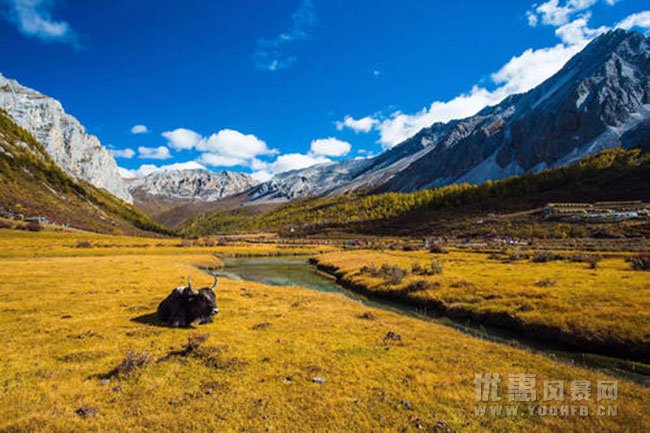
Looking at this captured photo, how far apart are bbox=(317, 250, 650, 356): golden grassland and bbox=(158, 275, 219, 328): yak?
2275 cm

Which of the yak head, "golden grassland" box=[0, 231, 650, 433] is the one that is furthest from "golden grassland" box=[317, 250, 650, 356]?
the yak head

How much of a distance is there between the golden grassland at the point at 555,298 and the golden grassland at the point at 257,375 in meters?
7.62

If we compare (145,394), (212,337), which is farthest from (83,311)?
(145,394)

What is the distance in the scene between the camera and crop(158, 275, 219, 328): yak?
2077 cm

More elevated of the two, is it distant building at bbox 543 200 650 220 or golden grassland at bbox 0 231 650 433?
distant building at bbox 543 200 650 220

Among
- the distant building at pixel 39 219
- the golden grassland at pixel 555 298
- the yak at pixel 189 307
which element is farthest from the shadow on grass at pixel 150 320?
the distant building at pixel 39 219

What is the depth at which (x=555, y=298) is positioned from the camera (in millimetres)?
27391

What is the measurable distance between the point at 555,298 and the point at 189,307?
30850 mm

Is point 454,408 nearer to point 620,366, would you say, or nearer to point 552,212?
point 620,366

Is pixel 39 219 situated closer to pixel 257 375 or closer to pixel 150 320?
pixel 150 320

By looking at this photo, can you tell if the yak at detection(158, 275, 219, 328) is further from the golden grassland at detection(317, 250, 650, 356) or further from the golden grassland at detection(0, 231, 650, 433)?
the golden grassland at detection(317, 250, 650, 356)

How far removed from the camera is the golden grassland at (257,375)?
10297 mm

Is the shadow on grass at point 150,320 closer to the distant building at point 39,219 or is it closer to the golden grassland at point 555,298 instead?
the golden grassland at point 555,298

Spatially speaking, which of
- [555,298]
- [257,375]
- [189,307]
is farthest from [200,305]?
[555,298]
